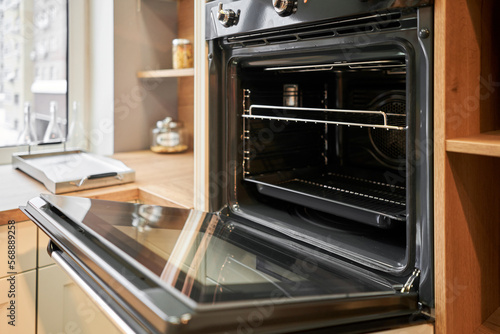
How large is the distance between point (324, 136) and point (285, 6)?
531 mm

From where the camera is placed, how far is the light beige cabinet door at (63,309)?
1.33 meters

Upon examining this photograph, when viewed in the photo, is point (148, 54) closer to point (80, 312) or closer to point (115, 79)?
point (115, 79)

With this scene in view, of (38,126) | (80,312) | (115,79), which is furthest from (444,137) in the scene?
(38,126)

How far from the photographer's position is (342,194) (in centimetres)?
108

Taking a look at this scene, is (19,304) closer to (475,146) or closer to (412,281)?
(412,281)

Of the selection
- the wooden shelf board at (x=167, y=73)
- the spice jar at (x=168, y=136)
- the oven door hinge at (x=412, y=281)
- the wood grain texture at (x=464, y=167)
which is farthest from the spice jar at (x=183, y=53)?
the oven door hinge at (x=412, y=281)

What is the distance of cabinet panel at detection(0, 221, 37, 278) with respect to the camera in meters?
1.22

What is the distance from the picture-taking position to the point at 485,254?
0.86 m

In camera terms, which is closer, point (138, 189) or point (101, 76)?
point (138, 189)

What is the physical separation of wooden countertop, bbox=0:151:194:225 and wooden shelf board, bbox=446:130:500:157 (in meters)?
0.80

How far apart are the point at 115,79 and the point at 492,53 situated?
66.8 inches

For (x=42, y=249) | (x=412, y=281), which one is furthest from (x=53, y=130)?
(x=412, y=281)

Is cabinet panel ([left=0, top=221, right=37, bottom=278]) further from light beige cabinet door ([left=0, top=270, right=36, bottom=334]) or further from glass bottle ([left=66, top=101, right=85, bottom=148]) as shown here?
glass bottle ([left=66, top=101, right=85, bottom=148])

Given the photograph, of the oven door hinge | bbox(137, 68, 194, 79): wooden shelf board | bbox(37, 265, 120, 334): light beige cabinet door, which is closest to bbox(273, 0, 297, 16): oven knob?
the oven door hinge
